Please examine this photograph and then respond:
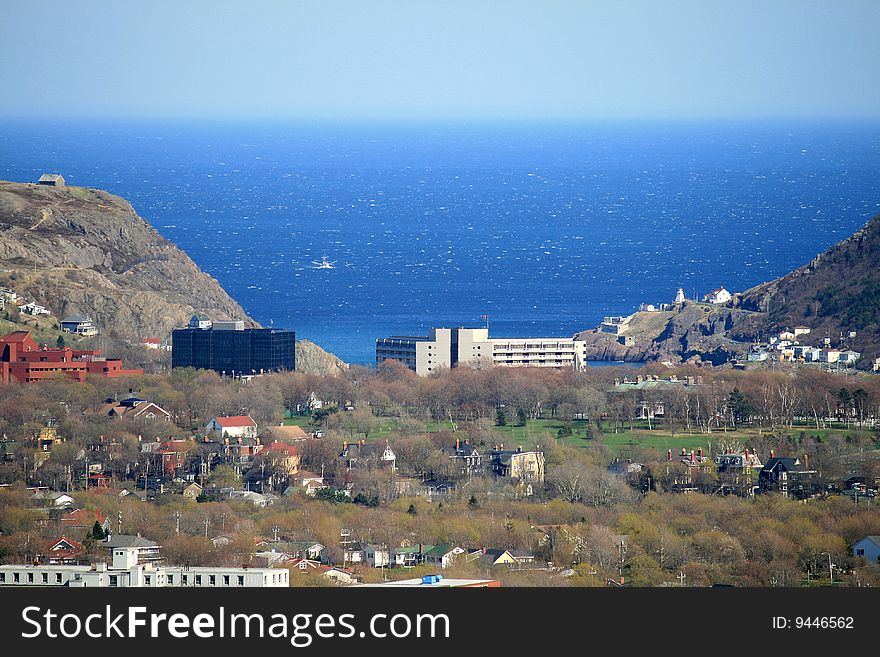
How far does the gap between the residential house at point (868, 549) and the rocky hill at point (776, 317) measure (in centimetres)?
Answer: 2632

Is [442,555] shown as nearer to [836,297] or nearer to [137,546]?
[137,546]

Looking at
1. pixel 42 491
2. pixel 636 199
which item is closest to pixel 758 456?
pixel 42 491

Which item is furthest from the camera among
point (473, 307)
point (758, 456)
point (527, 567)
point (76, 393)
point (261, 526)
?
point (473, 307)

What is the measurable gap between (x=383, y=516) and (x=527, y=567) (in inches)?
177

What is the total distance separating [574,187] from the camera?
144 metres

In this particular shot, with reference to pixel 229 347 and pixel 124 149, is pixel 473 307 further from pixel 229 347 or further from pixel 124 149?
pixel 124 149

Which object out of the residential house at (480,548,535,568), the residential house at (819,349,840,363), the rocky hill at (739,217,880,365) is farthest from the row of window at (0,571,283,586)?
the rocky hill at (739,217,880,365)

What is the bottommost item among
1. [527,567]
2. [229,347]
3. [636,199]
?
[527,567]

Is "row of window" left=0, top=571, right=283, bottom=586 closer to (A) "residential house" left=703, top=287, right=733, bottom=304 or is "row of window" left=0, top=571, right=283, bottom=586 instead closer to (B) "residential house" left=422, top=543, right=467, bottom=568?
(B) "residential house" left=422, top=543, right=467, bottom=568

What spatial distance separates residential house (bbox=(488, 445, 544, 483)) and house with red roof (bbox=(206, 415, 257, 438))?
491cm

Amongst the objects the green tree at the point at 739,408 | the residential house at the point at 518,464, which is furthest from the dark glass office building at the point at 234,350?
the residential house at the point at 518,464

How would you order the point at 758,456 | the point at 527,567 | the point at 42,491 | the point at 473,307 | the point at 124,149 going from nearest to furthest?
the point at 527,567 → the point at 42,491 → the point at 758,456 → the point at 473,307 → the point at 124,149

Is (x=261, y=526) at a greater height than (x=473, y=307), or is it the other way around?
(x=473, y=307)

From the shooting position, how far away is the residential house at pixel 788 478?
137 feet
